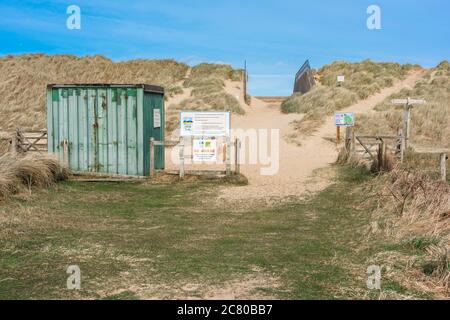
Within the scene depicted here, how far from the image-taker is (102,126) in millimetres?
15664

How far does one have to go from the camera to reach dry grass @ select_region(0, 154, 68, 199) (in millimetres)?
11703

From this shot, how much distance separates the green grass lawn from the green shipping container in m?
2.91

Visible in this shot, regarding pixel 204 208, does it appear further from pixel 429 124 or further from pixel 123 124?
pixel 429 124

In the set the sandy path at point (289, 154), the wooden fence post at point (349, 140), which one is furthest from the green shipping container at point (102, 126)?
the wooden fence post at point (349, 140)

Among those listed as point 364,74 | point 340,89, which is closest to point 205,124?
point 340,89

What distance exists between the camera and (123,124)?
1552cm

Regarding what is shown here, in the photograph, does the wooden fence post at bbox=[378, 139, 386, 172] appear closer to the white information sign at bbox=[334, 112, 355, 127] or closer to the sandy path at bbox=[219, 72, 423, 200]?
the sandy path at bbox=[219, 72, 423, 200]

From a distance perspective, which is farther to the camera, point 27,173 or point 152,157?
point 152,157

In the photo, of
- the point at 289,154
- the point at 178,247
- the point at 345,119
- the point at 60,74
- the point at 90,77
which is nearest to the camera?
the point at 178,247

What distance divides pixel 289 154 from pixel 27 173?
12.3 m

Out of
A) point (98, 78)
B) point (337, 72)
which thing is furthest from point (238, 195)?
point (98, 78)

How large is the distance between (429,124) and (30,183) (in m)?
21.2

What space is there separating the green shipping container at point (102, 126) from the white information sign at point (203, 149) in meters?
1.28

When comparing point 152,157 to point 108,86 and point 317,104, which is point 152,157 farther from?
point 317,104
